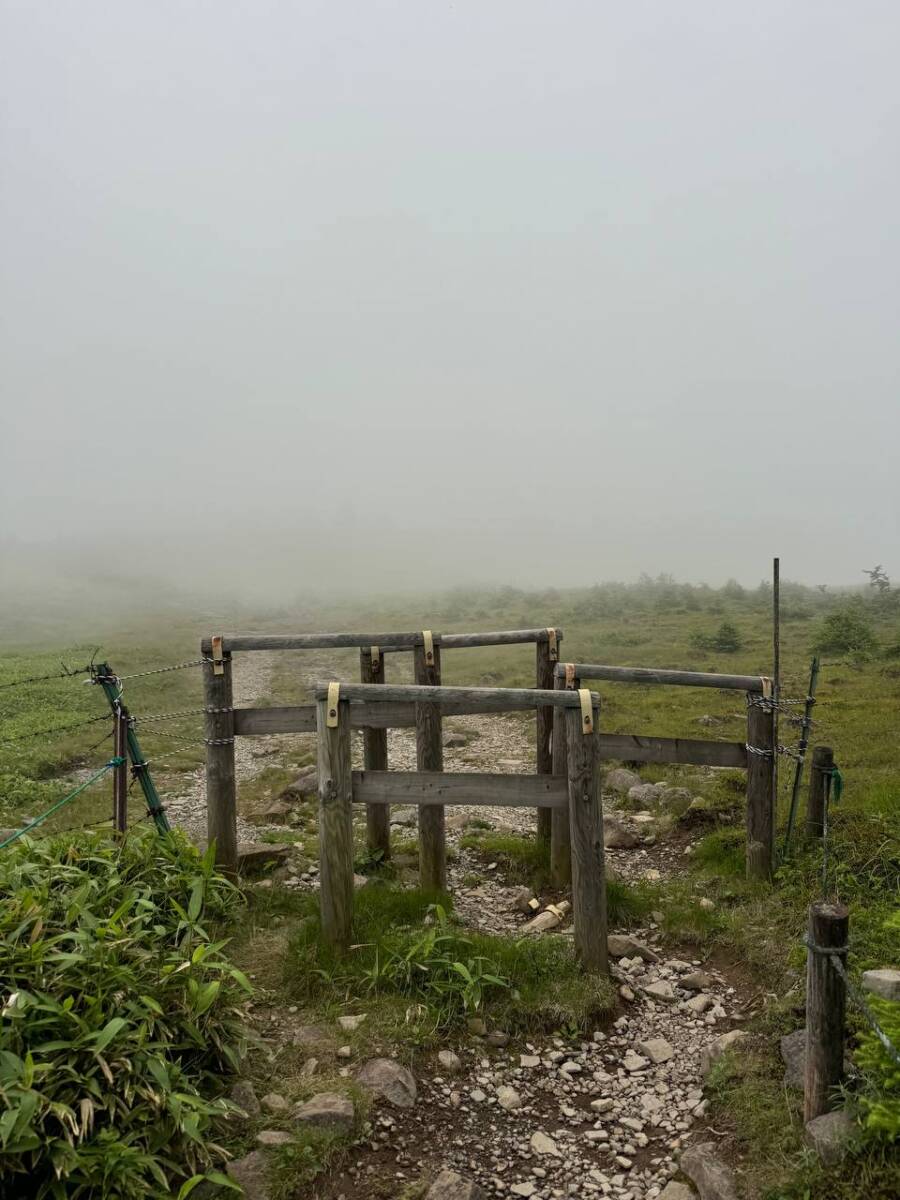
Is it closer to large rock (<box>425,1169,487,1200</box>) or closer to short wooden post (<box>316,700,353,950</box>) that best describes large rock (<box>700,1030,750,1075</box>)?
large rock (<box>425,1169,487,1200</box>)

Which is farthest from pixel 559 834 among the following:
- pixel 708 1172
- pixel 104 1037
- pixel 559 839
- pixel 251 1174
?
pixel 104 1037

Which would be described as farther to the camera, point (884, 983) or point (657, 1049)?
point (657, 1049)

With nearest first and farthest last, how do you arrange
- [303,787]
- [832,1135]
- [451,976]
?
[832,1135]
[451,976]
[303,787]

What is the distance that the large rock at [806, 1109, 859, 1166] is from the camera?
390cm

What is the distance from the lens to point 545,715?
30.3 ft

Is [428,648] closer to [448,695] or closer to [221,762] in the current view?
[448,695]

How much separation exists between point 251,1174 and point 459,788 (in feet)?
10.2

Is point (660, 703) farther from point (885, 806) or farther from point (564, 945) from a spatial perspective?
point (564, 945)

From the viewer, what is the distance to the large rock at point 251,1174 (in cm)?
411

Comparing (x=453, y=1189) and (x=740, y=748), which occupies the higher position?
(x=740, y=748)

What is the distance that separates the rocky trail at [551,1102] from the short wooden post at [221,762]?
7.92ft

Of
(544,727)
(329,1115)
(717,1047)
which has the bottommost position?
(717,1047)

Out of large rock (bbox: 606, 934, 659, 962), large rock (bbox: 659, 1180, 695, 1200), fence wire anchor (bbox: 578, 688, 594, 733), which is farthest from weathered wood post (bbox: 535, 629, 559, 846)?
large rock (bbox: 659, 1180, 695, 1200)

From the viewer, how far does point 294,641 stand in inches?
319
